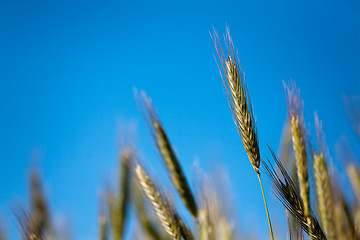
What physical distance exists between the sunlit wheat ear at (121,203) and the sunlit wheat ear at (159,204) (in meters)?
0.90

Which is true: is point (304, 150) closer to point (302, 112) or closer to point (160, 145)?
point (302, 112)

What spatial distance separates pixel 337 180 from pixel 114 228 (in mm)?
1958

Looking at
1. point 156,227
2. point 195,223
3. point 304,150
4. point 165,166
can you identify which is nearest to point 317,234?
point 304,150

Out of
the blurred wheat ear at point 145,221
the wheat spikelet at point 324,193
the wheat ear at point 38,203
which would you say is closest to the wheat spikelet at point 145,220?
the blurred wheat ear at point 145,221

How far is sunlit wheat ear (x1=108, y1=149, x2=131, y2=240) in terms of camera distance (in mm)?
2898

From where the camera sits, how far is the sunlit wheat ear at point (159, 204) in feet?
5.61

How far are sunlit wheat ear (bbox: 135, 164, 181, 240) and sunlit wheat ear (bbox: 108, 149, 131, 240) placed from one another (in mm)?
901

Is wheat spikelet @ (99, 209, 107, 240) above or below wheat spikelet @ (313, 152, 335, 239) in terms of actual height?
above

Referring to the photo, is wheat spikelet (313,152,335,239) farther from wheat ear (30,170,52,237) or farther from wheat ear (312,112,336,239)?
wheat ear (30,170,52,237)

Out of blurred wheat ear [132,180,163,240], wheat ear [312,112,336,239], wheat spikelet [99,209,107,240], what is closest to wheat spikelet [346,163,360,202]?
wheat ear [312,112,336,239]

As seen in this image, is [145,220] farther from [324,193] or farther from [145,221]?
[324,193]

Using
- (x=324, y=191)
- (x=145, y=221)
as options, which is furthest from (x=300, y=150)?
(x=145, y=221)

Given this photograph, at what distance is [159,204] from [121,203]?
51.6 inches

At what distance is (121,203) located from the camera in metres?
3.04
